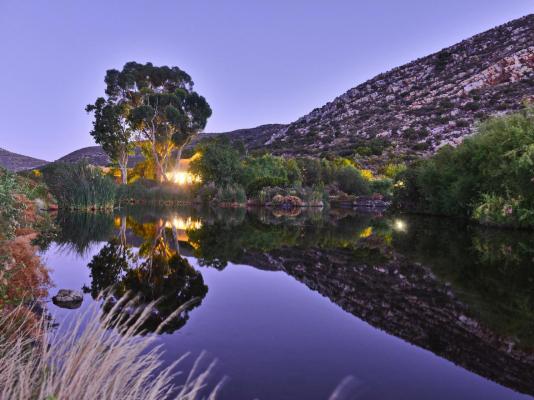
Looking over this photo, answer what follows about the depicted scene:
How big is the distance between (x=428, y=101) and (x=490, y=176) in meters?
42.6

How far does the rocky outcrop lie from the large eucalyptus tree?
1066 inches

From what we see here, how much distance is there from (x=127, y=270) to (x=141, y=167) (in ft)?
119

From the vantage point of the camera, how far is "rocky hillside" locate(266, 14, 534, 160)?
46.6 metres

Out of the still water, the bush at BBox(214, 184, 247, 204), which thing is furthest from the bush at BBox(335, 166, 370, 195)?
the still water

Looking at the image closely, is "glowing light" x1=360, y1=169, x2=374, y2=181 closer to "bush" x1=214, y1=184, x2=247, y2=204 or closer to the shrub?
the shrub

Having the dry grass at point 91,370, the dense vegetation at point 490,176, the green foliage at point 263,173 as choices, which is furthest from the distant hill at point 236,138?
the dry grass at point 91,370

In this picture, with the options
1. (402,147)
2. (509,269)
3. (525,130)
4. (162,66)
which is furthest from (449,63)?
(509,269)

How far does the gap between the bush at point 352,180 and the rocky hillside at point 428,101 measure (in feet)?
24.6

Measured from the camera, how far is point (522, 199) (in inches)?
579

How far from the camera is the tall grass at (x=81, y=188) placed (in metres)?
23.9

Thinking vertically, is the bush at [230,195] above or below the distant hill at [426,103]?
below

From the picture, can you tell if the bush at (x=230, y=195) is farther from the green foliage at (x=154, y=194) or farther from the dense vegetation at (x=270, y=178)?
the green foliage at (x=154, y=194)

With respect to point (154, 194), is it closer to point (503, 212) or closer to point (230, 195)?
point (230, 195)

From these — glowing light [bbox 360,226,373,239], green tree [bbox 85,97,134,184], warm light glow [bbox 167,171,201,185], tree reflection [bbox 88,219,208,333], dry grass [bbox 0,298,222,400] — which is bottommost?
glowing light [bbox 360,226,373,239]
